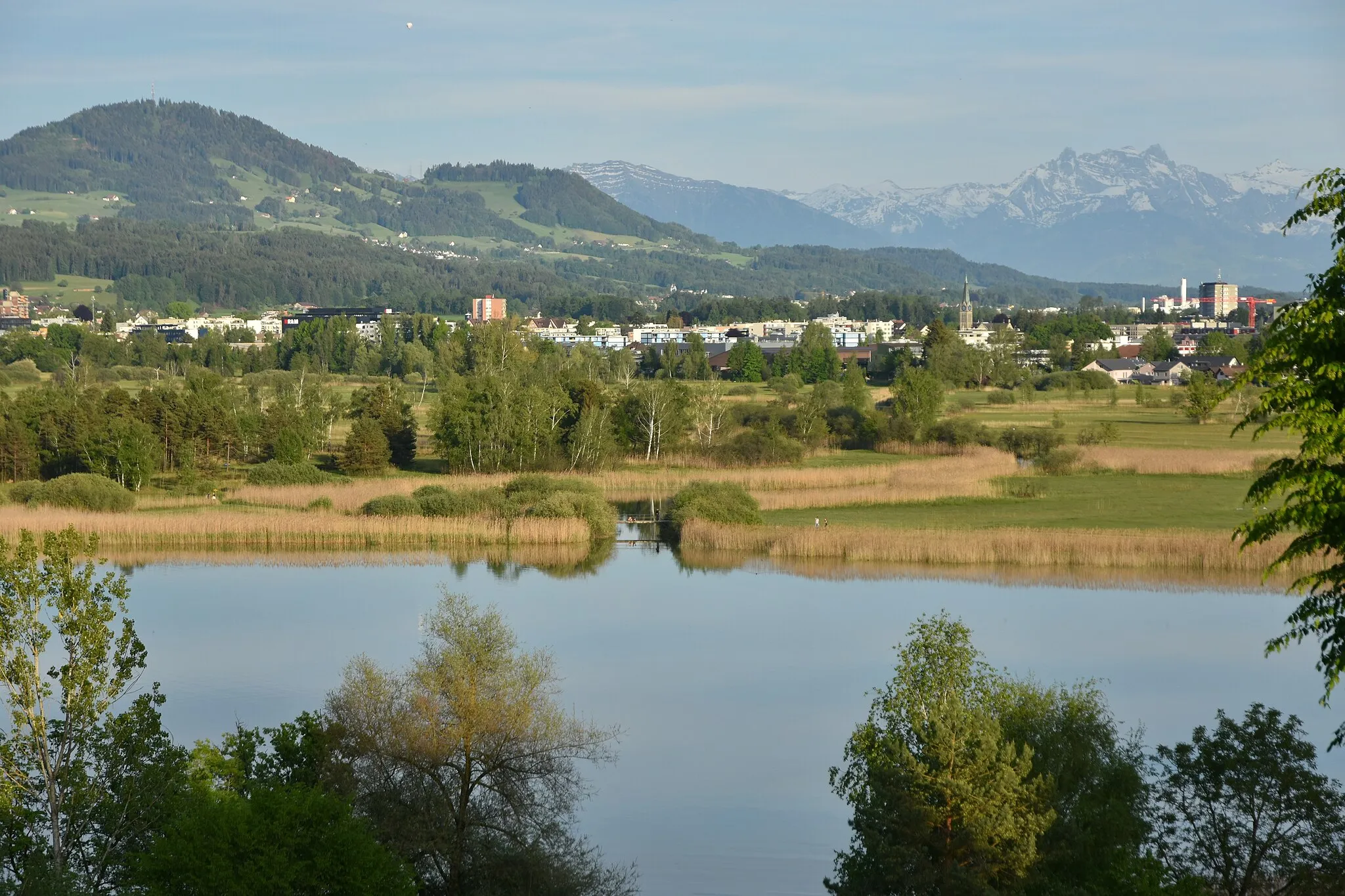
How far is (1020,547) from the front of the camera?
100 ft

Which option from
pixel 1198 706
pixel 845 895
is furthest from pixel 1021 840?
pixel 1198 706

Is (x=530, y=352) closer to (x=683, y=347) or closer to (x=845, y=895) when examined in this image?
(x=683, y=347)

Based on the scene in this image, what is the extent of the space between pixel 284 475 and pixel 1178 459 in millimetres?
25290

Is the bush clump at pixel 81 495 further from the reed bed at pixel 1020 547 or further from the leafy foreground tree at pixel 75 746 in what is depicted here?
the leafy foreground tree at pixel 75 746

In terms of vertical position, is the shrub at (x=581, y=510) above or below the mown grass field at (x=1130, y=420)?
below

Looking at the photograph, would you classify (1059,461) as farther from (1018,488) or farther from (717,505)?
(717,505)

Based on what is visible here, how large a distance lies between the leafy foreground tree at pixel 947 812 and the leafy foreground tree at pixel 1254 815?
1212 millimetres

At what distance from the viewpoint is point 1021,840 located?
1216 centimetres

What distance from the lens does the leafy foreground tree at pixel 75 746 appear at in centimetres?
1261

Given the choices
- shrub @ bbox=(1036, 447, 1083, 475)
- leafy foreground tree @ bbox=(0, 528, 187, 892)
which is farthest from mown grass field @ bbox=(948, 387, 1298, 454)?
leafy foreground tree @ bbox=(0, 528, 187, 892)

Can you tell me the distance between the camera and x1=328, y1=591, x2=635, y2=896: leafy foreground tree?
14102mm

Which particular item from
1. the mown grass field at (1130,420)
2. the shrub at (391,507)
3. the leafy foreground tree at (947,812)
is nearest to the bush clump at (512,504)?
the shrub at (391,507)

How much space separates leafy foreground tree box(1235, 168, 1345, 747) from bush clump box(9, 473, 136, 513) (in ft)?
102

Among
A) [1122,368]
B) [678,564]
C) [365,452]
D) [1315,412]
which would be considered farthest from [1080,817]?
[1122,368]
